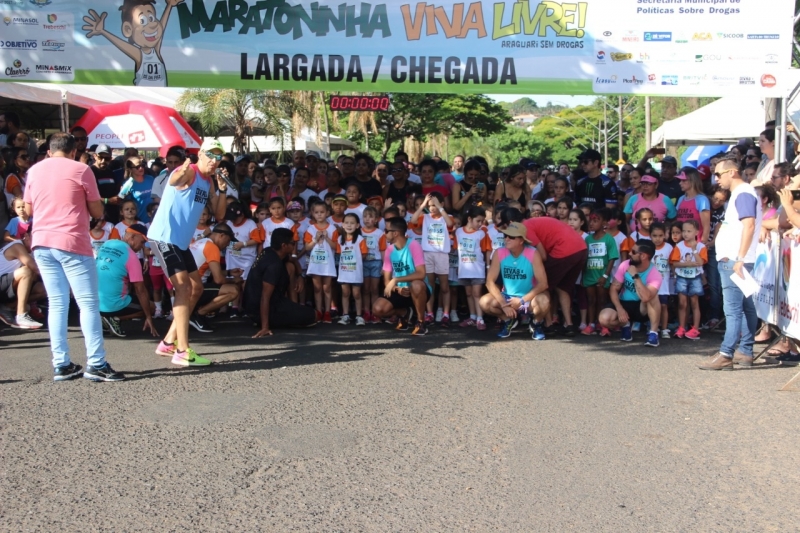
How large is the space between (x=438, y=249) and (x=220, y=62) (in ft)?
11.8

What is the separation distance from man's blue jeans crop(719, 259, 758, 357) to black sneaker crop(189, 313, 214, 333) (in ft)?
17.1

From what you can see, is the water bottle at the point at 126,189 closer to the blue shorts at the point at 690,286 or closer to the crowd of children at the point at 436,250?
the crowd of children at the point at 436,250

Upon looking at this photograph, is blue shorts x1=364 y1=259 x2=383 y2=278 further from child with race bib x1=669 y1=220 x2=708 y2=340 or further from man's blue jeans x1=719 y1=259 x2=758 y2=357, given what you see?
man's blue jeans x1=719 y1=259 x2=758 y2=357

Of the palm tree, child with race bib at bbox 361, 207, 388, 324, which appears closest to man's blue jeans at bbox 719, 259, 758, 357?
child with race bib at bbox 361, 207, 388, 324

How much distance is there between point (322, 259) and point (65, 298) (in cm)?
356

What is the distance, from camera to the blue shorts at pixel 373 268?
31.2 ft

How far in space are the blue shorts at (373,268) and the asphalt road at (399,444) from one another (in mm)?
1994

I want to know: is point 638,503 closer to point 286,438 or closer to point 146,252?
point 286,438

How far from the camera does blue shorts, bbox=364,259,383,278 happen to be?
950cm

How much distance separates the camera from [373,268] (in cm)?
950

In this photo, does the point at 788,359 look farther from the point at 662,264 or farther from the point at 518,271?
the point at 518,271

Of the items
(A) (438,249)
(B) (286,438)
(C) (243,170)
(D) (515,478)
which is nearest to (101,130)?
(C) (243,170)

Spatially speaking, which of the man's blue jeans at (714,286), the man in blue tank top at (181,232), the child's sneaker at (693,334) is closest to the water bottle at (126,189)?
the man in blue tank top at (181,232)

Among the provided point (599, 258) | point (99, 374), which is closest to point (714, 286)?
point (599, 258)
